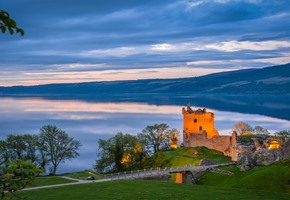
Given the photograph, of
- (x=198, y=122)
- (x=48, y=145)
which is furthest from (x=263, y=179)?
(x=48, y=145)

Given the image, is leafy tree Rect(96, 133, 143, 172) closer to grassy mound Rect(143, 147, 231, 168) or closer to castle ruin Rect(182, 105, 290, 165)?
grassy mound Rect(143, 147, 231, 168)

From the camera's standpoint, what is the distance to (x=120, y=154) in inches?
2554

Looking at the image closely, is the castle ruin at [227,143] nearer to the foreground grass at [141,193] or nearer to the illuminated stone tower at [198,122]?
the illuminated stone tower at [198,122]

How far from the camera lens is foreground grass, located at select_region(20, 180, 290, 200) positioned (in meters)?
29.2

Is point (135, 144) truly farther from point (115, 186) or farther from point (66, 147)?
point (115, 186)

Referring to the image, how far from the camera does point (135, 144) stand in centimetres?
6850

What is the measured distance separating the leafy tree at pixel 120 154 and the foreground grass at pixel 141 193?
28747 millimetres

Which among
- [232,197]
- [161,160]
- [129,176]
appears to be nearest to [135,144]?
[161,160]

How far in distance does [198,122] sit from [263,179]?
39516 millimetres

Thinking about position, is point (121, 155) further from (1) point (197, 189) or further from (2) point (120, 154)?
(1) point (197, 189)

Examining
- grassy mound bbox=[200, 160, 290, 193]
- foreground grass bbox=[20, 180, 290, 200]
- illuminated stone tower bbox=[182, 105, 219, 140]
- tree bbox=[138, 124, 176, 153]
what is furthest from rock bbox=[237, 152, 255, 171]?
tree bbox=[138, 124, 176, 153]

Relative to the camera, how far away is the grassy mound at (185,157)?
2356 inches

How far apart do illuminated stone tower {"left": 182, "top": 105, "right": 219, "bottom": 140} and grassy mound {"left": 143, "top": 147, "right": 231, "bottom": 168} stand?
1097cm

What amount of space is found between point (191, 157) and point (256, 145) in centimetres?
1181
